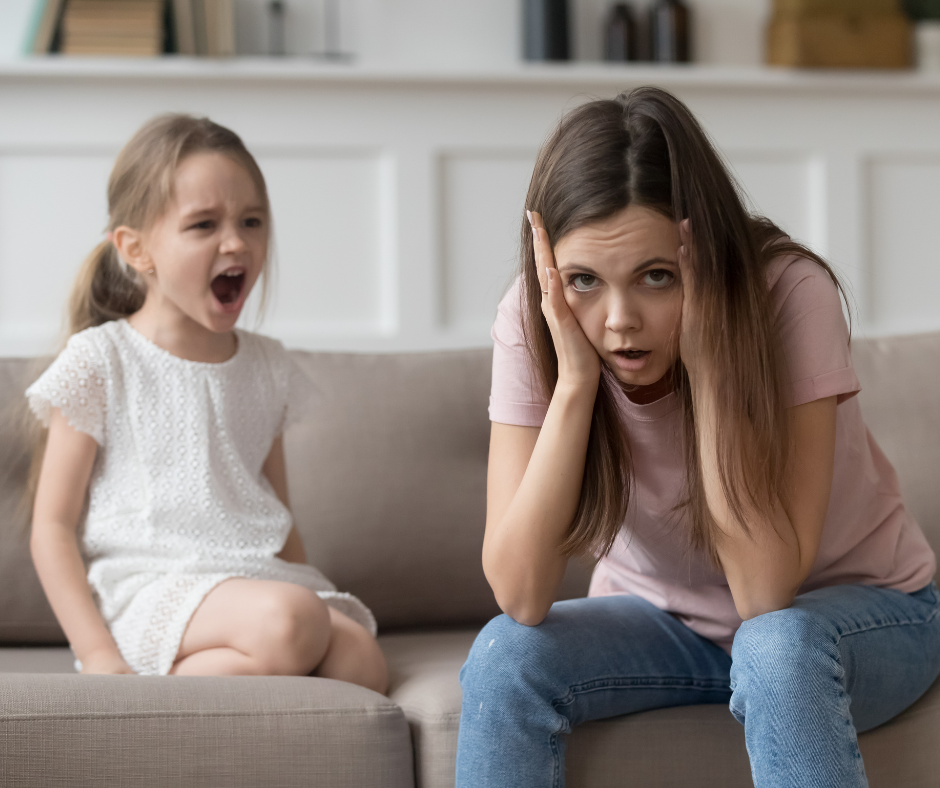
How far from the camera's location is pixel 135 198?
1.42 metres

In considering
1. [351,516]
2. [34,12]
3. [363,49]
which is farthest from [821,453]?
[34,12]

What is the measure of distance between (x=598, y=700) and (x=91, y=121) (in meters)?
2.13

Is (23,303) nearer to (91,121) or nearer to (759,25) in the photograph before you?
(91,121)

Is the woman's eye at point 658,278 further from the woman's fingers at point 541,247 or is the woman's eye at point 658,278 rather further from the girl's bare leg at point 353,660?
the girl's bare leg at point 353,660

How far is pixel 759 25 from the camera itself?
9.32 feet

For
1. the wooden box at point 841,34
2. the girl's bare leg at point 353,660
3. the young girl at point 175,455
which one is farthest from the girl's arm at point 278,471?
the wooden box at point 841,34

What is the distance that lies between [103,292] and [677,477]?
93 centimetres

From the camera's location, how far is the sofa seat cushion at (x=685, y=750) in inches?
40.8

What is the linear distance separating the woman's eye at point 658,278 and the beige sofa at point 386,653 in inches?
18.4

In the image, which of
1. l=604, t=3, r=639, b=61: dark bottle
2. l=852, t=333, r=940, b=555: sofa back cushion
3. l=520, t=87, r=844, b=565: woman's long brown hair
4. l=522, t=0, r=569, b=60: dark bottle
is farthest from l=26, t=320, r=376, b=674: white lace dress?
l=604, t=3, r=639, b=61: dark bottle

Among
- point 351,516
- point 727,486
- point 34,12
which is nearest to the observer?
point 727,486

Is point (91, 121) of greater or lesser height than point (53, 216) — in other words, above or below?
above

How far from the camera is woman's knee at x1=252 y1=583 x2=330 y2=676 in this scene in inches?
47.4

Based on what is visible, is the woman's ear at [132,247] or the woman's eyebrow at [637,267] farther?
the woman's ear at [132,247]
